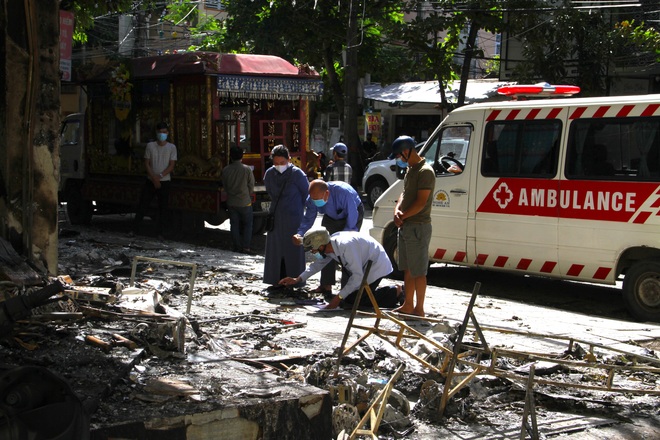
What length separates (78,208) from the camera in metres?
16.8

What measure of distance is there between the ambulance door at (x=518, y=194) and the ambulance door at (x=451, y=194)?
0.22m

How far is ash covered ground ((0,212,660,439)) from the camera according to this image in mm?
4520

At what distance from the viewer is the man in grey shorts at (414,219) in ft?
26.6

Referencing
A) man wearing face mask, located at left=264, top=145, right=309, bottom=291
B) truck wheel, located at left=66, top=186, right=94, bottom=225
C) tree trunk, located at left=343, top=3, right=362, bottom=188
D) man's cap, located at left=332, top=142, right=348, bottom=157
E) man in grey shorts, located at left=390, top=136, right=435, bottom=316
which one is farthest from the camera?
tree trunk, located at left=343, top=3, right=362, bottom=188

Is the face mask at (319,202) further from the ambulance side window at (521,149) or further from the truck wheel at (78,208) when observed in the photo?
the truck wheel at (78,208)

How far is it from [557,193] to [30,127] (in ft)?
18.3

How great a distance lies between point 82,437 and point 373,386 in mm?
2135

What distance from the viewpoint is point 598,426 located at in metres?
5.20

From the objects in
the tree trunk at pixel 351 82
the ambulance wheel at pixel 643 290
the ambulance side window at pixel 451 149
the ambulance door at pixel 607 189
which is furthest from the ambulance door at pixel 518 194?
the tree trunk at pixel 351 82

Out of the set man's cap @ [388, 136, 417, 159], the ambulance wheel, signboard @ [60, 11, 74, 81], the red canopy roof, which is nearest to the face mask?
man's cap @ [388, 136, 417, 159]

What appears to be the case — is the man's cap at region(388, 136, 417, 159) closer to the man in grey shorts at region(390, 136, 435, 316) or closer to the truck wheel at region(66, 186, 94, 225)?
the man in grey shorts at region(390, 136, 435, 316)

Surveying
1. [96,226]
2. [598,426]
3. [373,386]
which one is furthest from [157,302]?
[96,226]

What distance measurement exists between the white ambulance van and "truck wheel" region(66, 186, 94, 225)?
8.12 meters

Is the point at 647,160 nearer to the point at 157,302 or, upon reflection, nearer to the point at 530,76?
the point at 157,302
